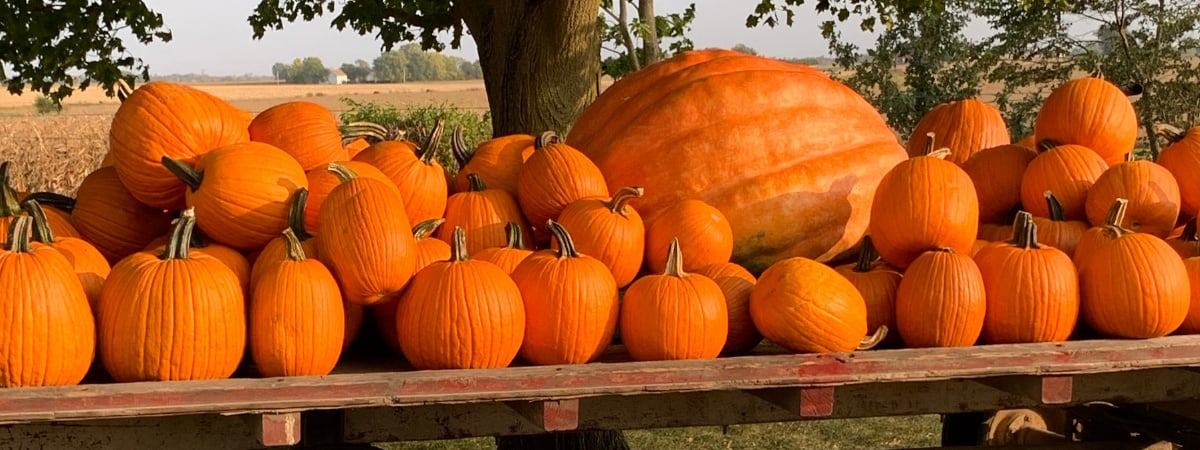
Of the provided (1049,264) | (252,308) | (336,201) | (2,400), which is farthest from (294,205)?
(1049,264)

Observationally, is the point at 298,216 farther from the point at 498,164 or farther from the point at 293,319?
the point at 498,164

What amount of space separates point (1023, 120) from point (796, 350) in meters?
13.5

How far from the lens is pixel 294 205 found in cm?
252

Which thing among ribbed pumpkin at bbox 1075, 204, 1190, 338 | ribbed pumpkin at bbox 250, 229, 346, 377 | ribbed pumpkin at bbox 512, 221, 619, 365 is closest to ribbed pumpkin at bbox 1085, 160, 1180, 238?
ribbed pumpkin at bbox 1075, 204, 1190, 338

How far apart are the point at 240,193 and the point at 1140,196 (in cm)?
241

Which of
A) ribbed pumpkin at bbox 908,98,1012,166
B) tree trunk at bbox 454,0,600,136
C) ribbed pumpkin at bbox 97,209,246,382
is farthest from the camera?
tree trunk at bbox 454,0,600,136

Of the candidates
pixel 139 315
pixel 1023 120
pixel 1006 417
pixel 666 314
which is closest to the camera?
pixel 139 315

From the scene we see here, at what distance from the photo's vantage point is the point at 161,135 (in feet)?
8.57

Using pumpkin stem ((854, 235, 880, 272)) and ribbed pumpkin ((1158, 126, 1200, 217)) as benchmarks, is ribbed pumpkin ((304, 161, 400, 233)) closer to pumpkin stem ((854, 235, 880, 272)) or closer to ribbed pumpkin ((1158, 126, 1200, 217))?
pumpkin stem ((854, 235, 880, 272))

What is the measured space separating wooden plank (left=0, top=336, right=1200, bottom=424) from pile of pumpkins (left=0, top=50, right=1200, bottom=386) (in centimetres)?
10

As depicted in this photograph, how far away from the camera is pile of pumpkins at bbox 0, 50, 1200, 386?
7.44 ft

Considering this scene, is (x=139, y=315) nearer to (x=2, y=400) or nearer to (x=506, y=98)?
(x=2, y=400)

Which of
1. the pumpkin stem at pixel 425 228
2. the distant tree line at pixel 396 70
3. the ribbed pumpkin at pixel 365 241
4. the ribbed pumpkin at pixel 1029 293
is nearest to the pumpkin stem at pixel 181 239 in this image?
the ribbed pumpkin at pixel 365 241

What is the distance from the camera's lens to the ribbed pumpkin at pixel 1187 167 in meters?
3.13
